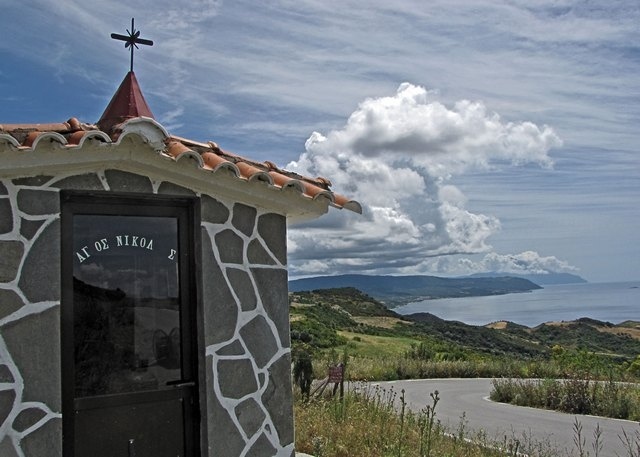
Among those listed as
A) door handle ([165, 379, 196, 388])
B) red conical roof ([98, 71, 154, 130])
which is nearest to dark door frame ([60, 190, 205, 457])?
door handle ([165, 379, 196, 388])

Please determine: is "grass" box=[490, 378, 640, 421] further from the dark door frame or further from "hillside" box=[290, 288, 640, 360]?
"hillside" box=[290, 288, 640, 360]

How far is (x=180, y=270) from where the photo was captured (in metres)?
5.80

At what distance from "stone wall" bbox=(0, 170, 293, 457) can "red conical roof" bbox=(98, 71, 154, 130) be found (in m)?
1.02

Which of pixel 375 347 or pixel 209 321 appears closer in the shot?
pixel 209 321

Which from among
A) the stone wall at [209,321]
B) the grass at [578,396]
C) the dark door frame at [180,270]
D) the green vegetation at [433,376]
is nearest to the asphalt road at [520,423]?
the green vegetation at [433,376]

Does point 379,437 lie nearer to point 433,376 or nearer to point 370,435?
point 370,435

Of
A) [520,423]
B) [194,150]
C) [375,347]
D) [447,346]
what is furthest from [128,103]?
[447,346]

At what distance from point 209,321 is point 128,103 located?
2219mm

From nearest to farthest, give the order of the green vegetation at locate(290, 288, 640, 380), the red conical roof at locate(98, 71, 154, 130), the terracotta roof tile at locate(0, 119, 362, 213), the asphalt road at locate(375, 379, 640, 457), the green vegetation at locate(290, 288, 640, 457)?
1. the terracotta roof tile at locate(0, 119, 362, 213)
2. the red conical roof at locate(98, 71, 154, 130)
3. the green vegetation at locate(290, 288, 640, 457)
4. the asphalt road at locate(375, 379, 640, 457)
5. the green vegetation at locate(290, 288, 640, 380)

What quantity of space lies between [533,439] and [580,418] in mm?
3923

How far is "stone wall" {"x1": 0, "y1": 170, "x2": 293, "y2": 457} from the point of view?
5047 millimetres

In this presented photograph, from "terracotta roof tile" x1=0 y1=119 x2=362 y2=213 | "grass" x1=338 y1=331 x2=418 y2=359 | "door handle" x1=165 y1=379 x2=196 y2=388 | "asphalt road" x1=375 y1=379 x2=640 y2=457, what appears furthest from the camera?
"grass" x1=338 y1=331 x2=418 y2=359

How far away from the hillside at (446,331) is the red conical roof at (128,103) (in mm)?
26821

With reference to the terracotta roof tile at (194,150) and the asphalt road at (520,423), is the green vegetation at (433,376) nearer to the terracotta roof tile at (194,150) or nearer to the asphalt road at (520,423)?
the asphalt road at (520,423)
